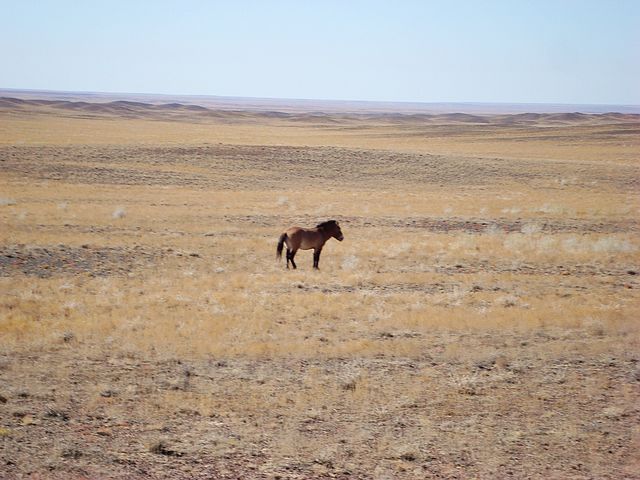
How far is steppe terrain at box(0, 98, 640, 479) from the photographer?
7.58m

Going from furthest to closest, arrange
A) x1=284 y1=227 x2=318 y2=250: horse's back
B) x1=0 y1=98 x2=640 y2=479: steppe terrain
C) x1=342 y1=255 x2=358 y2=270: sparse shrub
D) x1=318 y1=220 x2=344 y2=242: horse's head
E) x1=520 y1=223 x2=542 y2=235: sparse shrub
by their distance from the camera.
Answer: x1=520 y1=223 x2=542 y2=235: sparse shrub
x1=318 y1=220 x2=344 y2=242: horse's head
x1=342 y1=255 x2=358 y2=270: sparse shrub
x1=284 y1=227 x2=318 y2=250: horse's back
x1=0 y1=98 x2=640 y2=479: steppe terrain

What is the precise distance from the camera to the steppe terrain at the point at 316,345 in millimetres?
7578

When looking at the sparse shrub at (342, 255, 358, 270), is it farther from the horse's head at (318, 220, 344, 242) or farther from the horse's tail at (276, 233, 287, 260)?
the horse's tail at (276, 233, 287, 260)

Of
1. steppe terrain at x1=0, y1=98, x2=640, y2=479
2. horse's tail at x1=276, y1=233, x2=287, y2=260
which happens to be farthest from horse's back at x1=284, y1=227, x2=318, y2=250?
steppe terrain at x1=0, y1=98, x2=640, y2=479

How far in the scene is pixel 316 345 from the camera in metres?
11.5

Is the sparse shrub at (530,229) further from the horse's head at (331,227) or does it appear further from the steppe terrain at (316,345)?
the horse's head at (331,227)

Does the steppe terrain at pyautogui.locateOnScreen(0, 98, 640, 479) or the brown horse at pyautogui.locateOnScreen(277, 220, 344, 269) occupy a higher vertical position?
the brown horse at pyautogui.locateOnScreen(277, 220, 344, 269)

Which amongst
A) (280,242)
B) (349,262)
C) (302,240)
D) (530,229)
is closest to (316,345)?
(302,240)

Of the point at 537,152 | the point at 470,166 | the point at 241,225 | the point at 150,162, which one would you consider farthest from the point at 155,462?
the point at 537,152

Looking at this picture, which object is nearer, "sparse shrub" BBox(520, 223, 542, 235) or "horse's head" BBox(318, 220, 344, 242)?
"horse's head" BBox(318, 220, 344, 242)

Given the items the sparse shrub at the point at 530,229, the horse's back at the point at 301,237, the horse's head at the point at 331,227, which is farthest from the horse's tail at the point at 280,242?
the sparse shrub at the point at 530,229

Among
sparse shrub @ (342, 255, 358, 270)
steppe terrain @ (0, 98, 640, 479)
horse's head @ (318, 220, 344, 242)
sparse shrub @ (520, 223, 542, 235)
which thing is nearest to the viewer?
steppe terrain @ (0, 98, 640, 479)

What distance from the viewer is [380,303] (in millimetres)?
14586

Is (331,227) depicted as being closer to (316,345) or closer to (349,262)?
(349,262)
